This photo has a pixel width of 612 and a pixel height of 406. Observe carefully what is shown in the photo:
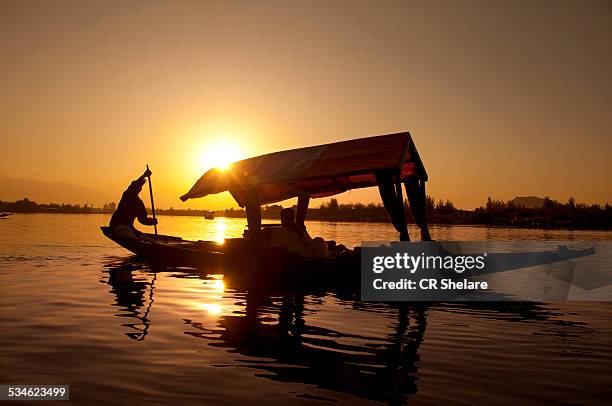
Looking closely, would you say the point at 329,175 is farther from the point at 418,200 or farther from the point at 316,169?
the point at 418,200

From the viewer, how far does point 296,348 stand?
853 cm

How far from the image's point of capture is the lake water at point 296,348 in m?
6.32

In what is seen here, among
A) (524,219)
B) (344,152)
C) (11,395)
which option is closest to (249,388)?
(11,395)

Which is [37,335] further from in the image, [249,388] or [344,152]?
[344,152]

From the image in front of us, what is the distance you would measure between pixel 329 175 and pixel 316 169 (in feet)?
2.79

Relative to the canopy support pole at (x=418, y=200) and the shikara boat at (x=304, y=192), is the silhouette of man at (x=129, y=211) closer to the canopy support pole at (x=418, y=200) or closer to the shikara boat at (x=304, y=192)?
the shikara boat at (x=304, y=192)

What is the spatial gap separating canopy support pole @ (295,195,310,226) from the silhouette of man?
726cm

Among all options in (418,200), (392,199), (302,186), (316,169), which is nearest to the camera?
(392,199)

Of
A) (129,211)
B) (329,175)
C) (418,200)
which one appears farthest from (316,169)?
(129,211)

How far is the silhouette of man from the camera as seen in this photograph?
23.1 m

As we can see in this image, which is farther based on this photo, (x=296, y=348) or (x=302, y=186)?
(x=302, y=186)

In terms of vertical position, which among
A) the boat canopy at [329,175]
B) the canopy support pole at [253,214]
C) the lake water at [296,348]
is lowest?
the lake water at [296,348]

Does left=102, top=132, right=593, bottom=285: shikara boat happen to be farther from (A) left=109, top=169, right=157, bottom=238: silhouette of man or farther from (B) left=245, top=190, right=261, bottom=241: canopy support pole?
(A) left=109, top=169, right=157, bottom=238: silhouette of man

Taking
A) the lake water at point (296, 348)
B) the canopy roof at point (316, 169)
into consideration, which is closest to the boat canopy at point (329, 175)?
the canopy roof at point (316, 169)
